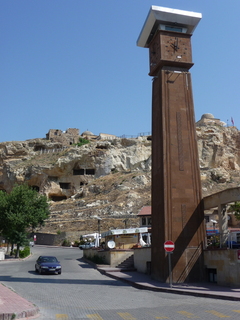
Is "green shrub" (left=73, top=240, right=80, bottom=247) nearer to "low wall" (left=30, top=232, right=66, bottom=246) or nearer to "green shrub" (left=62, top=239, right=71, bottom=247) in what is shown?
"green shrub" (left=62, top=239, right=71, bottom=247)

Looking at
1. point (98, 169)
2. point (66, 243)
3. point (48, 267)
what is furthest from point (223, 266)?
point (98, 169)

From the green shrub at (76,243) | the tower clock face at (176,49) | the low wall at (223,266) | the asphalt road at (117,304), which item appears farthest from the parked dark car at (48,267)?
the green shrub at (76,243)

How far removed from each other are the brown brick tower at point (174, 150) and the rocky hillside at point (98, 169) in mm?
35523

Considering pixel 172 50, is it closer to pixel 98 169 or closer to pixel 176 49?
pixel 176 49

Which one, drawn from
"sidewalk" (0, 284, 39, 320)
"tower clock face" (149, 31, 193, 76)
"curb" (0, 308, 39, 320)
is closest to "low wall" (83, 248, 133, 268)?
"tower clock face" (149, 31, 193, 76)

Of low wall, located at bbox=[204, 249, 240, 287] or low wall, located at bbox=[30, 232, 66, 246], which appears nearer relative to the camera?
low wall, located at bbox=[204, 249, 240, 287]

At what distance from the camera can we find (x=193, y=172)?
17.4m

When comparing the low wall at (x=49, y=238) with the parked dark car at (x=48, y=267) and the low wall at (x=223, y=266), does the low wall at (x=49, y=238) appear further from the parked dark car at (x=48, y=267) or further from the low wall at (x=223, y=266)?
the low wall at (x=223, y=266)

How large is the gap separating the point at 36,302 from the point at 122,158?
5992 cm

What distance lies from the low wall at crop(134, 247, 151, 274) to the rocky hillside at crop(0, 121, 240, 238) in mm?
30909

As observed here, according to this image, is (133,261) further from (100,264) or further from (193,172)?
(193,172)

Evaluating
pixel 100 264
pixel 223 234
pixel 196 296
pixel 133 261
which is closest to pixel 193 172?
pixel 223 234

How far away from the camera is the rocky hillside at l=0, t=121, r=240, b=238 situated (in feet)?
187

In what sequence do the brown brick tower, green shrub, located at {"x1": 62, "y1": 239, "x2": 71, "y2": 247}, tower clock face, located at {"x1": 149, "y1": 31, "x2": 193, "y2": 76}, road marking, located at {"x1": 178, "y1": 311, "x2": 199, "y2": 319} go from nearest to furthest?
road marking, located at {"x1": 178, "y1": 311, "x2": 199, "y2": 319} → the brown brick tower → tower clock face, located at {"x1": 149, "y1": 31, "x2": 193, "y2": 76} → green shrub, located at {"x1": 62, "y1": 239, "x2": 71, "y2": 247}
